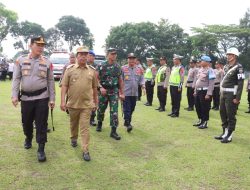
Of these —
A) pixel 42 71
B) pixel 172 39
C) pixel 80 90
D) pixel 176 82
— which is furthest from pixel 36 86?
pixel 172 39

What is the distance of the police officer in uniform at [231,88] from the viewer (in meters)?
6.90

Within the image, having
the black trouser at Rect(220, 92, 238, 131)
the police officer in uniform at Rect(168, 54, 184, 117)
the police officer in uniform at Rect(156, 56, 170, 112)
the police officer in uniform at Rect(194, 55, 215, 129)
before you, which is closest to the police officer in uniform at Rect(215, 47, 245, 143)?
the black trouser at Rect(220, 92, 238, 131)

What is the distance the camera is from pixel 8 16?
54281 mm

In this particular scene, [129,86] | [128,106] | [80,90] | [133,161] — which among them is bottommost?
[133,161]

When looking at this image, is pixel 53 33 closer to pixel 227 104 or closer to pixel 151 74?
pixel 151 74

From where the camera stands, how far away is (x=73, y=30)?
78.0 metres

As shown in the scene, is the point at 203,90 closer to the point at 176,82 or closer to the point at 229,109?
the point at 229,109

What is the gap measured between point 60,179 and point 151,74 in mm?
9161

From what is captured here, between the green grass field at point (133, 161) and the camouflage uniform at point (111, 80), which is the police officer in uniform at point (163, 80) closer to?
the green grass field at point (133, 161)

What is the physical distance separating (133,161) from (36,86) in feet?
6.66

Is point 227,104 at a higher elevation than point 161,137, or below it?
higher

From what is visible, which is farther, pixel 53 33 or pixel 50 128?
pixel 53 33

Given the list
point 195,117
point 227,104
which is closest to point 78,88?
point 227,104

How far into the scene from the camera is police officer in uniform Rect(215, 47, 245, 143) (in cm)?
690
